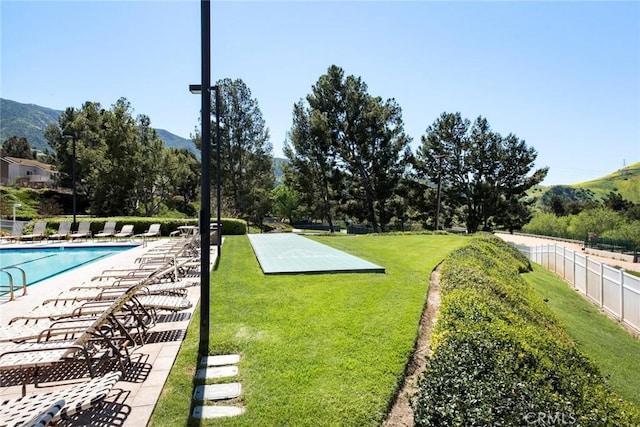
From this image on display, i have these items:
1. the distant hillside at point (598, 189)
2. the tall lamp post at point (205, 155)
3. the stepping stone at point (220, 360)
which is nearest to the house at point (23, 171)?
the tall lamp post at point (205, 155)

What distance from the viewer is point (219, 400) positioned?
130 inches

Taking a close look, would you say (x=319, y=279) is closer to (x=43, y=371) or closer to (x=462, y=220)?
(x=43, y=371)

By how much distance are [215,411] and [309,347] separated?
1498mm

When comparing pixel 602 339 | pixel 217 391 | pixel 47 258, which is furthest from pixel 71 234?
pixel 602 339

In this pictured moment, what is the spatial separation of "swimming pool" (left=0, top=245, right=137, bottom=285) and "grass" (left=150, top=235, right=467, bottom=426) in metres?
6.49

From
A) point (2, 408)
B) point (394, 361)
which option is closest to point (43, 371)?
point (2, 408)

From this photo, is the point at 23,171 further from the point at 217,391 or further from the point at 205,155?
the point at 217,391

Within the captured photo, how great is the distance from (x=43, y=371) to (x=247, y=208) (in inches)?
1163

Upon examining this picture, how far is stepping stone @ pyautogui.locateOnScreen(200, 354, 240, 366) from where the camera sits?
405 cm

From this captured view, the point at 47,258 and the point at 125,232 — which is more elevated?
the point at 125,232

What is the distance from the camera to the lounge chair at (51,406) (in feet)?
7.25

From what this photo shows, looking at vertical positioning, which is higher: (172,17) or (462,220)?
(172,17)

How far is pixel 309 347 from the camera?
442 cm

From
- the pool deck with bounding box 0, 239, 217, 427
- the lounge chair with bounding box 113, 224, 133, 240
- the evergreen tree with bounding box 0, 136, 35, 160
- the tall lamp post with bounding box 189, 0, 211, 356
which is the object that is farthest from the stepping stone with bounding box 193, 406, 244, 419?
the evergreen tree with bounding box 0, 136, 35, 160
